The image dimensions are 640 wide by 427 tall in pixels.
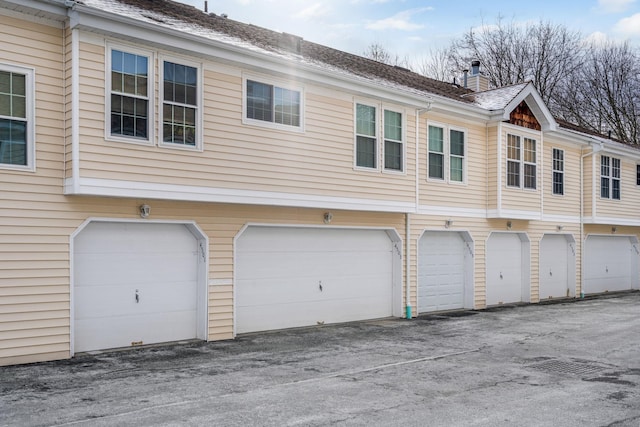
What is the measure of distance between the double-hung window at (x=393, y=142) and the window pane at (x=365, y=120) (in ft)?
1.30

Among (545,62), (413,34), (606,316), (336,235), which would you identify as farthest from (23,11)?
(545,62)

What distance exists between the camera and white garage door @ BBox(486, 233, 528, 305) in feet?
57.1

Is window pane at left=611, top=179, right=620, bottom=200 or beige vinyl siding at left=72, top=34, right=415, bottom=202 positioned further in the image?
window pane at left=611, top=179, right=620, bottom=200

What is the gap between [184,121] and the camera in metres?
10.5

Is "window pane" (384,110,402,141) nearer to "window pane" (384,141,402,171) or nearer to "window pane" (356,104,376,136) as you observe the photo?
"window pane" (384,141,402,171)

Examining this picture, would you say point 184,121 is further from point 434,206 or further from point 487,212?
point 487,212

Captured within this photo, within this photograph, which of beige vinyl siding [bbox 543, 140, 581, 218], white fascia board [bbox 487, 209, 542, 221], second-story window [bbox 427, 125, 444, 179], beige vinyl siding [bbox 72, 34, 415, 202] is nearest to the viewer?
beige vinyl siding [bbox 72, 34, 415, 202]

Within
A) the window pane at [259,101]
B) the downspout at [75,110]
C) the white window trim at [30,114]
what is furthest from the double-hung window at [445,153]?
the white window trim at [30,114]

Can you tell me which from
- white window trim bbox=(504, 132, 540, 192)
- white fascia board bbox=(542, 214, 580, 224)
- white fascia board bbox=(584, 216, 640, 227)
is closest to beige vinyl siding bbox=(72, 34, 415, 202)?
white window trim bbox=(504, 132, 540, 192)

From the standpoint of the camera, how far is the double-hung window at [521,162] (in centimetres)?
1727

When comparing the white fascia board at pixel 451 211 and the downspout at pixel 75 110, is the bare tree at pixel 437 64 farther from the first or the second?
the downspout at pixel 75 110

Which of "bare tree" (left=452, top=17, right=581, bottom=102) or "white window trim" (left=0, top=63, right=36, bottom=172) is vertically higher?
"bare tree" (left=452, top=17, right=581, bottom=102)

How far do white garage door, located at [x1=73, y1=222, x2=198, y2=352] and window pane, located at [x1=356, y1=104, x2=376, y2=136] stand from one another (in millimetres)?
4628

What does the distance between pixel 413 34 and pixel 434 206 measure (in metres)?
19.9
